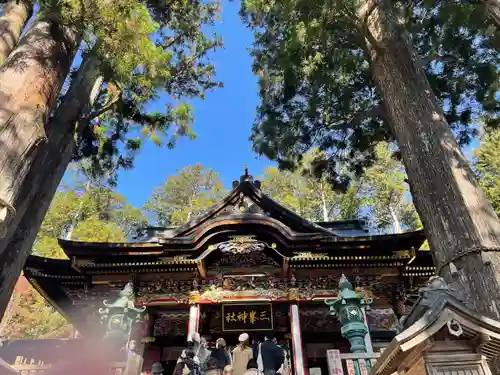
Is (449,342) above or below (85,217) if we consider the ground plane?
below

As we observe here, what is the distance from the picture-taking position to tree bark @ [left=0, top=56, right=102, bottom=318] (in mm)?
5883

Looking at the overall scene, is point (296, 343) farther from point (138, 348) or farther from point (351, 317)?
point (138, 348)

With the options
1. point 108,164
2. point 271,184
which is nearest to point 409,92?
point 108,164

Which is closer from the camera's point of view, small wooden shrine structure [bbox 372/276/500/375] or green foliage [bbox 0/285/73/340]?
small wooden shrine structure [bbox 372/276/500/375]

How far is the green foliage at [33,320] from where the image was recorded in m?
19.5

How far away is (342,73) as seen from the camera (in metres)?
9.25

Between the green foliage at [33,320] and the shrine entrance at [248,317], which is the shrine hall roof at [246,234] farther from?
the green foliage at [33,320]

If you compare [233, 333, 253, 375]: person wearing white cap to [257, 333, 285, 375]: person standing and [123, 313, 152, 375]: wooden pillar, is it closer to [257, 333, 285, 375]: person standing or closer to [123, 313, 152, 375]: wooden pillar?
[257, 333, 285, 375]: person standing

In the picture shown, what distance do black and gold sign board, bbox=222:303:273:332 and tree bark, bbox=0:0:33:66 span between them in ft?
22.3

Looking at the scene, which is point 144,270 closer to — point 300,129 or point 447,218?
point 300,129

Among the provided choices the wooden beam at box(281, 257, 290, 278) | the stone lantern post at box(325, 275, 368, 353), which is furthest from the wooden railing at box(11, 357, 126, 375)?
the wooden beam at box(281, 257, 290, 278)

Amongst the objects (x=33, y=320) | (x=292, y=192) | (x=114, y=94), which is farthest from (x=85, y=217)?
(x=114, y=94)

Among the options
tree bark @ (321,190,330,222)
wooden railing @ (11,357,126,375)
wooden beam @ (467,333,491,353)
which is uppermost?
tree bark @ (321,190,330,222)

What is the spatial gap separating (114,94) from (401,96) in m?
6.36
